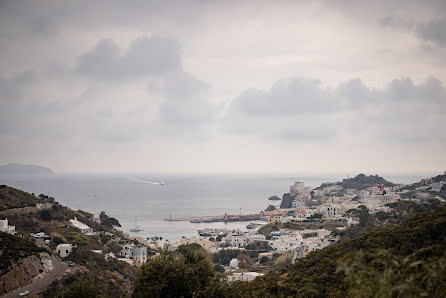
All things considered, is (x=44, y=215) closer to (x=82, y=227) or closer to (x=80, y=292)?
(x=82, y=227)

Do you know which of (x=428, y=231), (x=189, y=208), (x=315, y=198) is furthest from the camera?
(x=189, y=208)

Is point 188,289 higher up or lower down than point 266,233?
higher up

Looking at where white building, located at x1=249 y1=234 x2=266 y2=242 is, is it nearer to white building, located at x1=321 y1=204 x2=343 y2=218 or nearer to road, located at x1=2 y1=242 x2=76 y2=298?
white building, located at x1=321 y1=204 x2=343 y2=218

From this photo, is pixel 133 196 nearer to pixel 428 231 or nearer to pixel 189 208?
pixel 189 208

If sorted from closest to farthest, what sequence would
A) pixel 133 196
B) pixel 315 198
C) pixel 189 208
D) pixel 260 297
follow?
pixel 260 297, pixel 315 198, pixel 189 208, pixel 133 196

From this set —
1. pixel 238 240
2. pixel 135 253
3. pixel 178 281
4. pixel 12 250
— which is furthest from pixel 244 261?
pixel 178 281

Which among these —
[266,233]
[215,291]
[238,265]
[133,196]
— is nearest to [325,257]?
[215,291]

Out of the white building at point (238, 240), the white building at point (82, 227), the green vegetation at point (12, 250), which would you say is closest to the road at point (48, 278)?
the green vegetation at point (12, 250)
